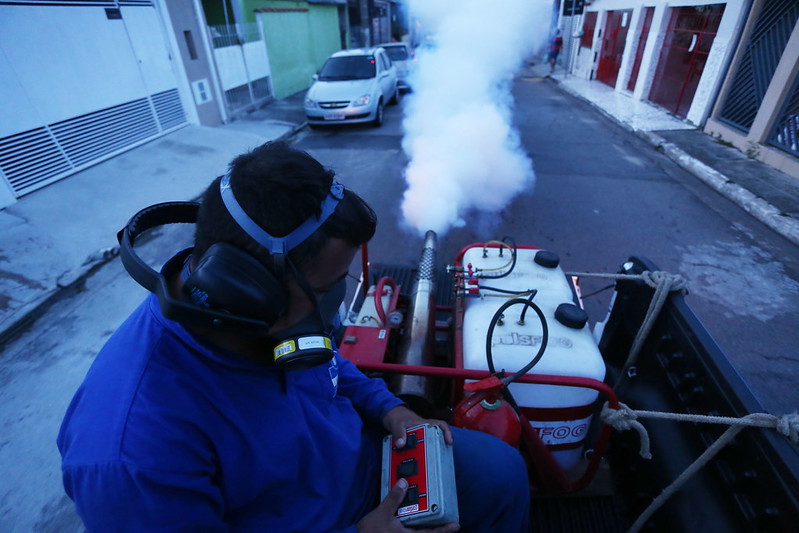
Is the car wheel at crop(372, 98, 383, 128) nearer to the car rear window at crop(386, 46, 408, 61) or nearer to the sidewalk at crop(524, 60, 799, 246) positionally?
the car rear window at crop(386, 46, 408, 61)

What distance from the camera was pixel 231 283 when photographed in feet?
3.23

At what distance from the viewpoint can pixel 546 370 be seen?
6.23 feet

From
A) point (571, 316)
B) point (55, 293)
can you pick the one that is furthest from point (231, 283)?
point (55, 293)

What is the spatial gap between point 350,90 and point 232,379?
10.4m

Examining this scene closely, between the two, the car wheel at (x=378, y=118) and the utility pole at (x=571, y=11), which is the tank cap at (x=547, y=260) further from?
the utility pole at (x=571, y=11)

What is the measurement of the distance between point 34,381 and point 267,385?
3.28m

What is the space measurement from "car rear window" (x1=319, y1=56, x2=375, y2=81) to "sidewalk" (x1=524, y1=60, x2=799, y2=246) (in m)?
7.00

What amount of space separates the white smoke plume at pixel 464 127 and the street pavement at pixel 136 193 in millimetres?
3296

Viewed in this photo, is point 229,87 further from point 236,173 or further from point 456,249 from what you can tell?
point 236,173

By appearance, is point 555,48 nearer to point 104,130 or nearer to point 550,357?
point 104,130

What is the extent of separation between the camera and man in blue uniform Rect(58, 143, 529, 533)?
0.94 metres

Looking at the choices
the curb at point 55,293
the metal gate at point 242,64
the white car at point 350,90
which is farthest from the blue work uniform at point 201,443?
the metal gate at point 242,64

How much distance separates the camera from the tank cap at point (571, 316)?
6.63ft

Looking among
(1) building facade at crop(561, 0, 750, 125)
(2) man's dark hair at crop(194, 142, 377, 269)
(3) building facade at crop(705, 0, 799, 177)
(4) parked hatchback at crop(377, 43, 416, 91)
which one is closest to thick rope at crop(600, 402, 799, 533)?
(2) man's dark hair at crop(194, 142, 377, 269)
